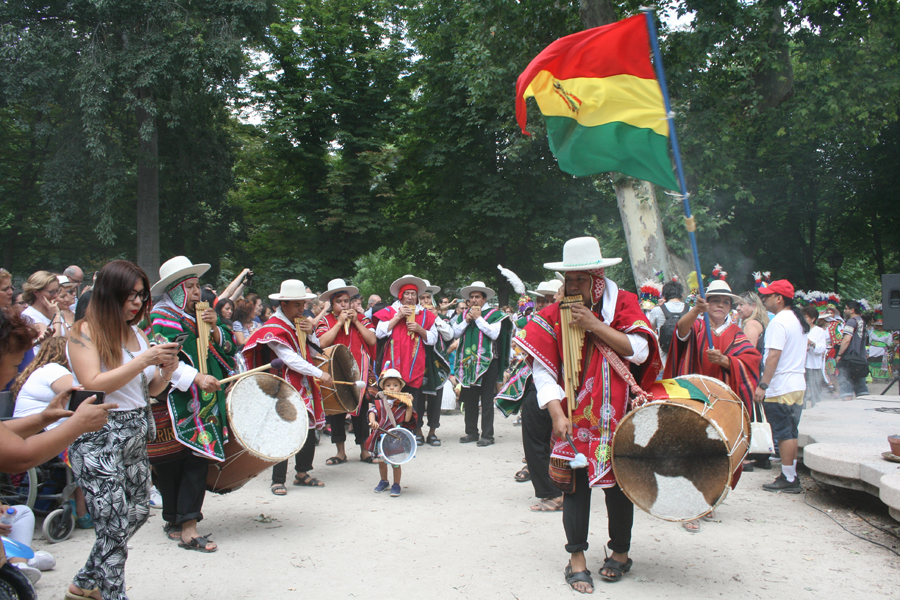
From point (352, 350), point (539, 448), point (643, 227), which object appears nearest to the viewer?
point (539, 448)

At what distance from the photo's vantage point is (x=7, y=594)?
238cm

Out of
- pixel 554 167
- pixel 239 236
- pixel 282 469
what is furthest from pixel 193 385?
pixel 239 236

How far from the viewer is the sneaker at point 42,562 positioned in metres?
4.43

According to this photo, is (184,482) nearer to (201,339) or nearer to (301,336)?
(201,339)

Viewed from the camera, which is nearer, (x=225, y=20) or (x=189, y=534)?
(x=189, y=534)

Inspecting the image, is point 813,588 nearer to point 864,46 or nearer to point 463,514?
point 463,514

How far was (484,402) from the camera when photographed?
383 inches

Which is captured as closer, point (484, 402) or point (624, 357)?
point (624, 357)

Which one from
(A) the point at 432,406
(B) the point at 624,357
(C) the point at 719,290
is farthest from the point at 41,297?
(C) the point at 719,290

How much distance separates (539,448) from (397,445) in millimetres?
1393

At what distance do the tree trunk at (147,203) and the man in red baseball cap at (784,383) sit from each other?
16.4 m

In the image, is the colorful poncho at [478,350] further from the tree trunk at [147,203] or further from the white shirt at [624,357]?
the tree trunk at [147,203]

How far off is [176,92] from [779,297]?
16112mm

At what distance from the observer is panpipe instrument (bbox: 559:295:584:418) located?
13.5 ft
